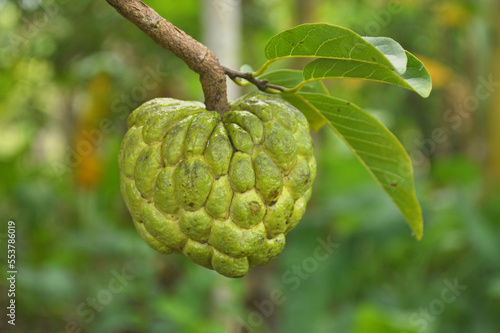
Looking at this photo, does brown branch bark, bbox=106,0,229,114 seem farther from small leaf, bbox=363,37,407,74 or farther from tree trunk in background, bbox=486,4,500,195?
tree trunk in background, bbox=486,4,500,195

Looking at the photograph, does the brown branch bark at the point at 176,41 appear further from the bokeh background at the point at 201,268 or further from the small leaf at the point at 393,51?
the bokeh background at the point at 201,268

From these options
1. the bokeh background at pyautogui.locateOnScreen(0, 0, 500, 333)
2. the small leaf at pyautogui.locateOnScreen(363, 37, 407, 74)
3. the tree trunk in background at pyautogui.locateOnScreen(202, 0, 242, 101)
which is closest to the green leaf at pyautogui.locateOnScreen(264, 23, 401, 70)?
the small leaf at pyautogui.locateOnScreen(363, 37, 407, 74)

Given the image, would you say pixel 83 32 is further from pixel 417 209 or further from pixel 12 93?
pixel 417 209

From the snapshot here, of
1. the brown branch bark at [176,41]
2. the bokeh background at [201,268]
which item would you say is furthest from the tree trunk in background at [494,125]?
the brown branch bark at [176,41]

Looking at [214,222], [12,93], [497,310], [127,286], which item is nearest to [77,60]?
[12,93]

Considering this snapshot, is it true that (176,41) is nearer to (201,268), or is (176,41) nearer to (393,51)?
(393,51)

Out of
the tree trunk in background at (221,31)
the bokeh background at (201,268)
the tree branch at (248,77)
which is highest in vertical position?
the tree branch at (248,77)

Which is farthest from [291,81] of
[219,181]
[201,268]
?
[201,268]
